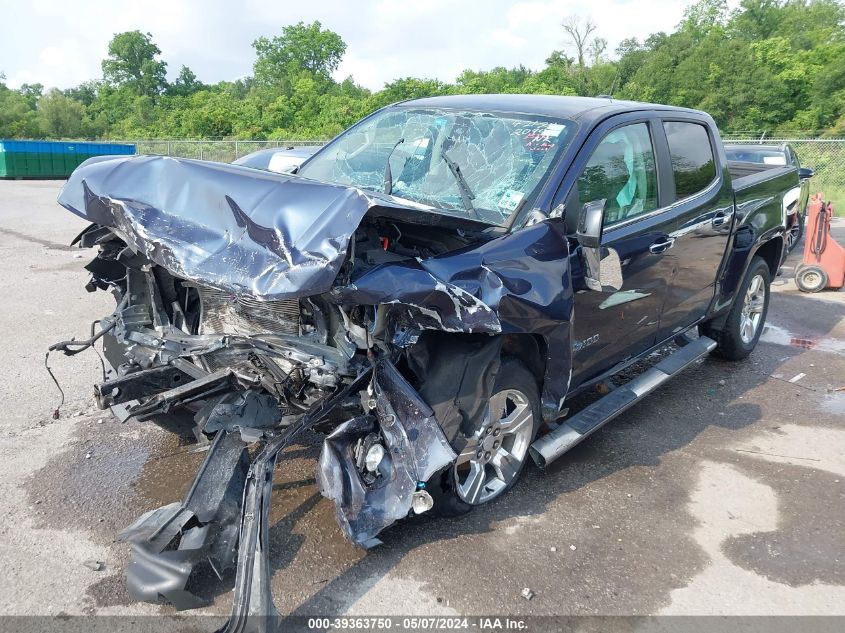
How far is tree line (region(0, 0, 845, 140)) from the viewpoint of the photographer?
38.9 m

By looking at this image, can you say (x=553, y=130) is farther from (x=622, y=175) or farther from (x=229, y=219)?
(x=229, y=219)

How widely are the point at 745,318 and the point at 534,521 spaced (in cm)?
356

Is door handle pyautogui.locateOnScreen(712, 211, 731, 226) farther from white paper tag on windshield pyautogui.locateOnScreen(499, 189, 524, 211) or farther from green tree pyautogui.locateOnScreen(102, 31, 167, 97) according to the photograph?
green tree pyautogui.locateOnScreen(102, 31, 167, 97)

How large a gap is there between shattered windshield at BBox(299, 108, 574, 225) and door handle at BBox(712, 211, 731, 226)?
165cm

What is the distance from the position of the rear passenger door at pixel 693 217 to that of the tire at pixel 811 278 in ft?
16.2

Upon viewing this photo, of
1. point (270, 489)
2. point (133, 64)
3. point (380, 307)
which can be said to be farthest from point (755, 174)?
point (133, 64)

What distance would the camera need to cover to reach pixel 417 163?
4168 mm

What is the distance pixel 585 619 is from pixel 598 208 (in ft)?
6.05

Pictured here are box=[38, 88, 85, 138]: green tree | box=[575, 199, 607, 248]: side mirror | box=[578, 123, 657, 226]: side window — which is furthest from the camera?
box=[38, 88, 85, 138]: green tree

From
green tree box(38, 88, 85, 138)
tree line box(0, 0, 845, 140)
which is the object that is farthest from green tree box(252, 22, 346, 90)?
green tree box(38, 88, 85, 138)

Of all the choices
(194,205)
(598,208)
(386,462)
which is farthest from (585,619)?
(194,205)

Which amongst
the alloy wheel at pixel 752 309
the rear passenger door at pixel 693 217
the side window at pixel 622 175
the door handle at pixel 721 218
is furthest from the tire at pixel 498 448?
the alloy wheel at pixel 752 309

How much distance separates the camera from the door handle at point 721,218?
495 centimetres

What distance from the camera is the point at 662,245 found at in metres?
4.30
